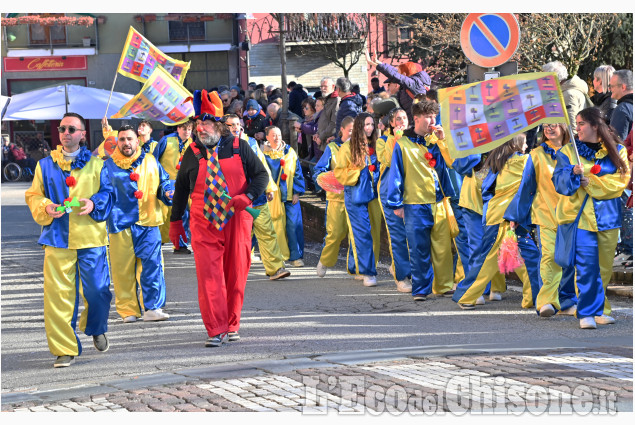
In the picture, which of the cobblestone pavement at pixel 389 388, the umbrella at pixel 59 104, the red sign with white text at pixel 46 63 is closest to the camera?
the cobblestone pavement at pixel 389 388

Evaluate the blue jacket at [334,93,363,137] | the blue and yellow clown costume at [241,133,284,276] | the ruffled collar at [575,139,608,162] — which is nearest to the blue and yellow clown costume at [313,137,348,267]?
the blue and yellow clown costume at [241,133,284,276]

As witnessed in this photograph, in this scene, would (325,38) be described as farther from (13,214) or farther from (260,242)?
(260,242)

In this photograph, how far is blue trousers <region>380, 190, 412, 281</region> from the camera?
34.5ft

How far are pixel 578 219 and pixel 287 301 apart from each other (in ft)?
10.2

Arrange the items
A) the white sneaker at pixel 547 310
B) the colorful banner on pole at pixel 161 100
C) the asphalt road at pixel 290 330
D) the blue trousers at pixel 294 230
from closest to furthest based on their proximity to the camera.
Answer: the asphalt road at pixel 290 330 < the white sneaker at pixel 547 310 < the colorful banner on pole at pixel 161 100 < the blue trousers at pixel 294 230

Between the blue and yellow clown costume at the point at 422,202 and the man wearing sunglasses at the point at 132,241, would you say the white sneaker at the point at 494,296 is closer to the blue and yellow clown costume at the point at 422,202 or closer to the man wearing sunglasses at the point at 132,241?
the blue and yellow clown costume at the point at 422,202

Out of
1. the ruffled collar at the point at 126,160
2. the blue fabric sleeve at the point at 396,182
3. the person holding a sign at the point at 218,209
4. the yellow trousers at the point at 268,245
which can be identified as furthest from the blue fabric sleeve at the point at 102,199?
the yellow trousers at the point at 268,245

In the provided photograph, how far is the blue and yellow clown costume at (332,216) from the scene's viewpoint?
38.0ft

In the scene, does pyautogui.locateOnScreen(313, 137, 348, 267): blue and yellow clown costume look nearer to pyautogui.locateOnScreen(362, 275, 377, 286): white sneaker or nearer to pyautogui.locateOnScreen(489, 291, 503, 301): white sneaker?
pyautogui.locateOnScreen(362, 275, 377, 286): white sneaker

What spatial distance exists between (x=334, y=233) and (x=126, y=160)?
2.97 m

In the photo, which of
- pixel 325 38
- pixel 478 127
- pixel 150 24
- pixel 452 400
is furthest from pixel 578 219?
pixel 150 24

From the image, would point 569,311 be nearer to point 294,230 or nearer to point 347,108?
point 294,230

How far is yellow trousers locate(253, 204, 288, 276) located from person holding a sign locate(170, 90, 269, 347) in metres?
3.59

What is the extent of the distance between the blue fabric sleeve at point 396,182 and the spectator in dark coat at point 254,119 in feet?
24.0
